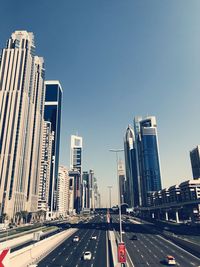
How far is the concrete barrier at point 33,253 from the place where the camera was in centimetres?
4351

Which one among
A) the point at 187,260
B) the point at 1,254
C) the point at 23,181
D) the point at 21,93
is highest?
the point at 21,93

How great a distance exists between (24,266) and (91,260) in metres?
14.5

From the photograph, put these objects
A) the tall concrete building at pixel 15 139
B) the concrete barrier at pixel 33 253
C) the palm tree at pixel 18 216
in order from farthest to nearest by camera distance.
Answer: the tall concrete building at pixel 15 139, the palm tree at pixel 18 216, the concrete barrier at pixel 33 253

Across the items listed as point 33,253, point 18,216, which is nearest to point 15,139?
point 18,216

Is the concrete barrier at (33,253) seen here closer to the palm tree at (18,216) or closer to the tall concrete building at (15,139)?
the palm tree at (18,216)

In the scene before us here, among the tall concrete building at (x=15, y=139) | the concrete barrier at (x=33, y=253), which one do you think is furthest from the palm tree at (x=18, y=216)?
the concrete barrier at (x=33, y=253)

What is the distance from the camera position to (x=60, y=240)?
7956cm

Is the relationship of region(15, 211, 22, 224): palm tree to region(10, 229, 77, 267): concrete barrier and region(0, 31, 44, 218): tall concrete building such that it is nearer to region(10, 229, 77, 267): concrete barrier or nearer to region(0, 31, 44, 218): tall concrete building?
region(0, 31, 44, 218): tall concrete building

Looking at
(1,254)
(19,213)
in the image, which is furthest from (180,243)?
(19,213)

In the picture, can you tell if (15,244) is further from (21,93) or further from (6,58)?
(6,58)

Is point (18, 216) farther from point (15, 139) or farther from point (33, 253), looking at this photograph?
point (33, 253)

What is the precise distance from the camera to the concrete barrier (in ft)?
143

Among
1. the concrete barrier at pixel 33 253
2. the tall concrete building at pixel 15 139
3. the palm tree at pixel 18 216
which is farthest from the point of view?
the tall concrete building at pixel 15 139

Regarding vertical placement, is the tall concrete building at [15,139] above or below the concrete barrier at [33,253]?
above
